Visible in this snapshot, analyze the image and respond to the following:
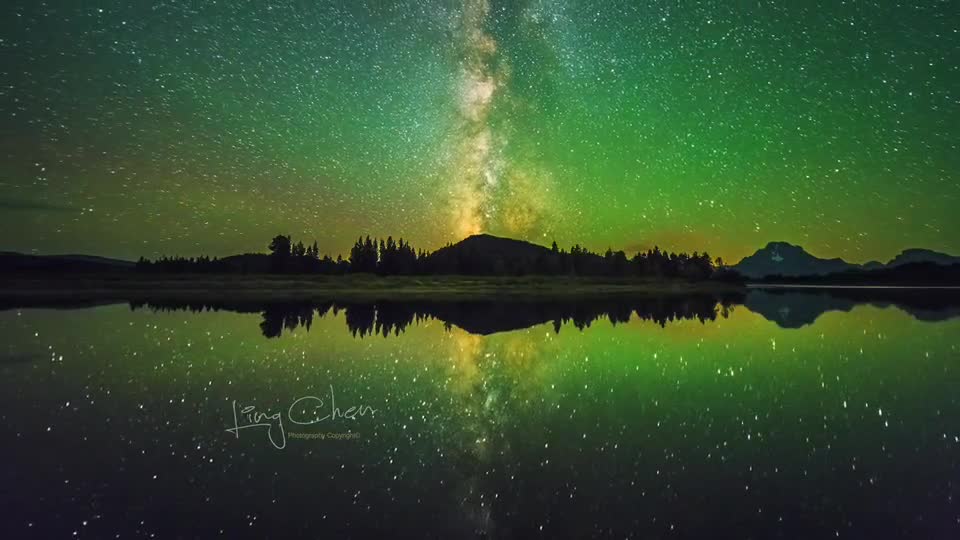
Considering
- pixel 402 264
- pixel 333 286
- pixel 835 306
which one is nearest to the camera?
pixel 835 306

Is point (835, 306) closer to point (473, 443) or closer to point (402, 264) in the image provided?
point (473, 443)

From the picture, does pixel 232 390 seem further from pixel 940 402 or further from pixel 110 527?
pixel 940 402

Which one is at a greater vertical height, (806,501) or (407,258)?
(407,258)

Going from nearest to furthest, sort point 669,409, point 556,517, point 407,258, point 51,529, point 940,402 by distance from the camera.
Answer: point 51,529
point 556,517
point 669,409
point 940,402
point 407,258

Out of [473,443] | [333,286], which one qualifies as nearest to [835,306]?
[473,443]

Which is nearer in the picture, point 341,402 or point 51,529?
point 51,529

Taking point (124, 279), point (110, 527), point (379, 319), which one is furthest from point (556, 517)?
point (124, 279)

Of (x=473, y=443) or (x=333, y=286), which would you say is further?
(x=333, y=286)

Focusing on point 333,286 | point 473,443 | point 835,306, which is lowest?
point 473,443

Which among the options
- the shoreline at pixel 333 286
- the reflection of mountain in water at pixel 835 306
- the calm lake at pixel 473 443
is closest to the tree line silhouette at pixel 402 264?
the shoreline at pixel 333 286

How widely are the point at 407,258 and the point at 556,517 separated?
14774 centimetres

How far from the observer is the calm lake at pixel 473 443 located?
26.4 feet

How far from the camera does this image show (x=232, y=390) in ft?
52.2

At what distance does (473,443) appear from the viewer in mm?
11383
